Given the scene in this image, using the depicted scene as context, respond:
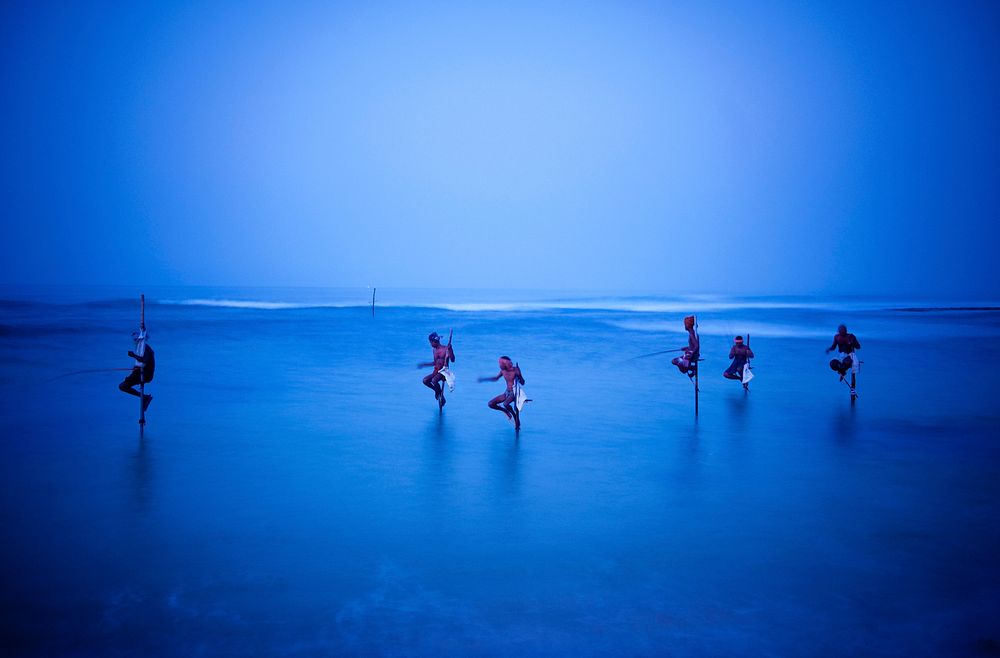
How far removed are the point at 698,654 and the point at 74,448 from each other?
33.1 feet

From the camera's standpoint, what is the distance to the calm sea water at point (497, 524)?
5699mm

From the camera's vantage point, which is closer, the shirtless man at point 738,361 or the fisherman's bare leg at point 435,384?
the fisherman's bare leg at point 435,384

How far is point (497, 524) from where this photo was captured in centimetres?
804

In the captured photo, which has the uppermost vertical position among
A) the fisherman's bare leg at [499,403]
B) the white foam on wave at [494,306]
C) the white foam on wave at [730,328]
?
the white foam on wave at [494,306]

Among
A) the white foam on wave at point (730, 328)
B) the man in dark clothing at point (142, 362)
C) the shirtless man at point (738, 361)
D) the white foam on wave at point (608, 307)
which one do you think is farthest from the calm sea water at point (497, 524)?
the white foam on wave at point (608, 307)

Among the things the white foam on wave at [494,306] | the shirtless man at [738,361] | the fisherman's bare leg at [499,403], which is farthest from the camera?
the white foam on wave at [494,306]

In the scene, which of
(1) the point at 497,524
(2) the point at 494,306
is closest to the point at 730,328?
(2) the point at 494,306

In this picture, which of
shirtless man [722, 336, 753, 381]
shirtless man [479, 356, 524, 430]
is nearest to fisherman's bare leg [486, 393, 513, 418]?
shirtless man [479, 356, 524, 430]

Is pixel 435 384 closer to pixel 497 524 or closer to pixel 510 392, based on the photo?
pixel 510 392

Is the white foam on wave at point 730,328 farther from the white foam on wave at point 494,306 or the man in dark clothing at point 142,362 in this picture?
the man in dark clothing at point 142,362

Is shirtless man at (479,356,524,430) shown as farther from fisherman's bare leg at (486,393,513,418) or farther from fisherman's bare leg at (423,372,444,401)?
fisherman's bare leg at (423,372,444,401)

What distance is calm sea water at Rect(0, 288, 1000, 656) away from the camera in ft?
18.7

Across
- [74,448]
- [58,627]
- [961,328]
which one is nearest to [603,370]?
[74,448]

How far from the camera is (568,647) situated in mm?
5469
